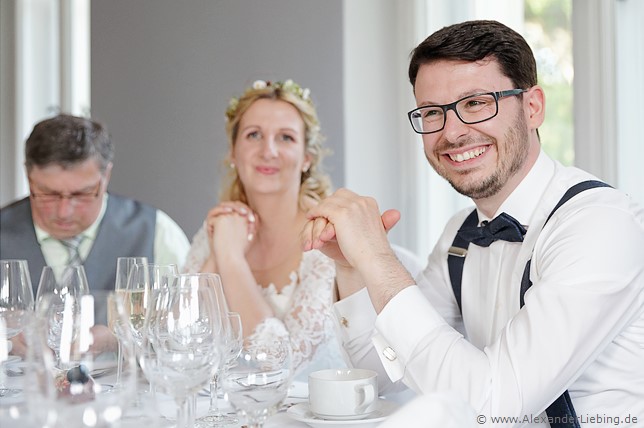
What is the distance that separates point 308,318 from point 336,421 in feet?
3.49

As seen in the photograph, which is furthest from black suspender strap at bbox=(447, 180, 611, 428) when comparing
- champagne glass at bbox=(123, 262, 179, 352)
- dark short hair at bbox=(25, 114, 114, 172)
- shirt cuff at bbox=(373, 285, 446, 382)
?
dark short hair at bbox=(25, 114, 114, 172)

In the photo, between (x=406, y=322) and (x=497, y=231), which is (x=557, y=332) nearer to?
(x=406, y=322)

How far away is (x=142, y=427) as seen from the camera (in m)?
0.93

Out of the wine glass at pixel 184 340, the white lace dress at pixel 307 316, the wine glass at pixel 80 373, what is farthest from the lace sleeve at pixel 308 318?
the wine glass at pixel 80 373

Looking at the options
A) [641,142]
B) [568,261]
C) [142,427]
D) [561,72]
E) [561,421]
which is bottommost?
[561,421]

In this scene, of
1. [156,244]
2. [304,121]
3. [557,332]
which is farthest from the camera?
[156,244]

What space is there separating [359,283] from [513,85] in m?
0.53

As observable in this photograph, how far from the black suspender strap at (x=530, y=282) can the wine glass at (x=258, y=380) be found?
494mm

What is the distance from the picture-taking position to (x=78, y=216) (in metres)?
2.97

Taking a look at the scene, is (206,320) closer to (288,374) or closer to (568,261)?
(288,374)

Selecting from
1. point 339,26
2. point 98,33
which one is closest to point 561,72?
point 339,26

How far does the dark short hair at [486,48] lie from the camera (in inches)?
63.2

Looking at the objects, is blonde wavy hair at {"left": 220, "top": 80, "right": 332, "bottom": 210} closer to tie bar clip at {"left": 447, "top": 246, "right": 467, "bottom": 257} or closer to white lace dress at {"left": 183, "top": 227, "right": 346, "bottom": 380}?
white lace dress at {"left": 183, "top": 227, "right": 346, "bottom": 380}

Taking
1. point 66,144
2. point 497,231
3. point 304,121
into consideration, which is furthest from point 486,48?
point 66,144
